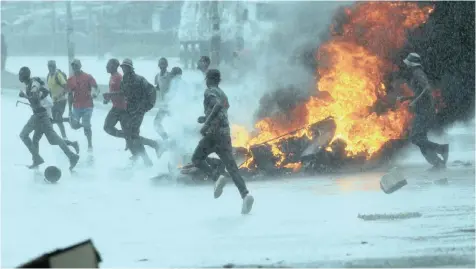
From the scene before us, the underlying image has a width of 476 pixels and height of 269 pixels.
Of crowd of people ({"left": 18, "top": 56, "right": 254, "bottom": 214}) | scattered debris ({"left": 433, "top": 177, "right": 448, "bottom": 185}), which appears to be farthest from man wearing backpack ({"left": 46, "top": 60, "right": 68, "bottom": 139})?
scattered debris ({"left": 433, "top": 177, "right": 448, "bottom": 185})

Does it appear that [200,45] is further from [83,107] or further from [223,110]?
[223,110]

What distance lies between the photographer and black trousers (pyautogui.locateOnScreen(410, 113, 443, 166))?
14500 millimetres

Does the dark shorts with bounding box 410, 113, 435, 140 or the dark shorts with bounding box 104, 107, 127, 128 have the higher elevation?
the dark shorts with bounding box 410, 113, 435, 140

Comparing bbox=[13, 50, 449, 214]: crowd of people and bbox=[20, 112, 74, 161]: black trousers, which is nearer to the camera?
bbox=[13, 50, 449, 214]: crowd of people

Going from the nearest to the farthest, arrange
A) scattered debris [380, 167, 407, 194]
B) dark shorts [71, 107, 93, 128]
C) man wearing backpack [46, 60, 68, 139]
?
1. scattered debris [380, 167, 407, 194]
2. dark shorts [71, 107, 93, 128]
3. man wearing backpack [46, 60, 68, 139]

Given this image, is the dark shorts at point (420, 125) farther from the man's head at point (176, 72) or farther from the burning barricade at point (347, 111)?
the man's head at point (176, 72)

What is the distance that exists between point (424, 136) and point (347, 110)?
1.17 meters

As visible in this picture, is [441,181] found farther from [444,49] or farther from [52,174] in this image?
[52,174]

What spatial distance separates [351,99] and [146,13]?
133ft

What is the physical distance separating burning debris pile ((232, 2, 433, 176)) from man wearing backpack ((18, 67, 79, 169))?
2570mm

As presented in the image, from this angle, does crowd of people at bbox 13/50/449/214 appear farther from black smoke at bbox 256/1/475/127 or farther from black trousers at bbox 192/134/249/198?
black smoke at bbox 256/1/475/127

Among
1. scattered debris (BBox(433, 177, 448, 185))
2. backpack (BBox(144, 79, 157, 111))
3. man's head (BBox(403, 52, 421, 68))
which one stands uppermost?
man's head (BBox(403, 52, 421, 68))

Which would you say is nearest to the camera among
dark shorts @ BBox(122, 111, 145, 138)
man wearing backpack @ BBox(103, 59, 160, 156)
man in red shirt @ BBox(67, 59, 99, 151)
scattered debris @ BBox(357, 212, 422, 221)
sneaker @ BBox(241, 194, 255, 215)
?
scattered debris @ BBox(357, 212, 422, 221)

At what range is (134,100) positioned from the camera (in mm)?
15930
